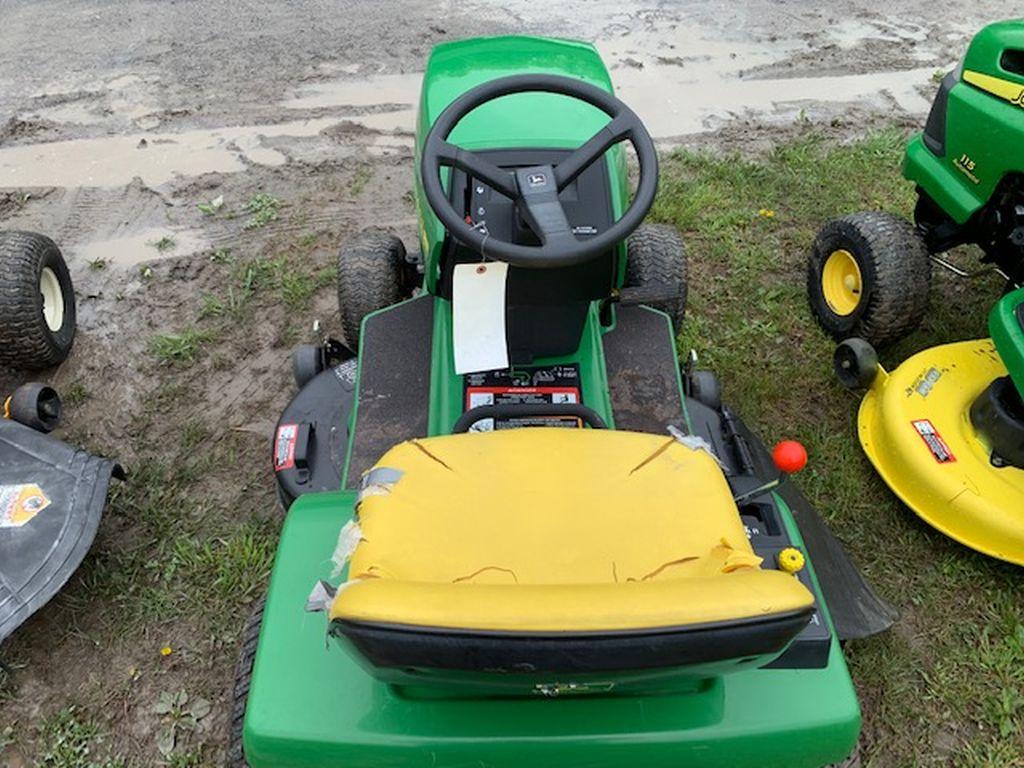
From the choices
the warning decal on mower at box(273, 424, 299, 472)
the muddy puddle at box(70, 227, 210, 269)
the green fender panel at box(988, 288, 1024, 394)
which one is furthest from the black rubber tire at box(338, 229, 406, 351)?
the green fender panel at box(988, 288, 1024, 394)

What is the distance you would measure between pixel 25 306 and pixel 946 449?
2.49m

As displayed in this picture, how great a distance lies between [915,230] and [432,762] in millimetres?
2130

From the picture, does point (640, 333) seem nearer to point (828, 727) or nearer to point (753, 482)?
point (753, 482)

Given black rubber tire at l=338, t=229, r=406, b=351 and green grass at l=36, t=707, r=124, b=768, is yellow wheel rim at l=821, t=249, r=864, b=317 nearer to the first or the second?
black rubber tire at l=338, t=229, r=406, b=351

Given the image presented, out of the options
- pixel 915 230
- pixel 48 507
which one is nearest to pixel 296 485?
pixel 48 507

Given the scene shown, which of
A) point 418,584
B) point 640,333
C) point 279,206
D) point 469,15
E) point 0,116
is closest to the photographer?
point 418,584

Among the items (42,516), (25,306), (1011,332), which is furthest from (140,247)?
(1011,332)

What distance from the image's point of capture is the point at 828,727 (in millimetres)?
1153

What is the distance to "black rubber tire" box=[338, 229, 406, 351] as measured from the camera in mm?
2371

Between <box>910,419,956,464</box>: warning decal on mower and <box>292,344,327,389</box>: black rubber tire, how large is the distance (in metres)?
1.55

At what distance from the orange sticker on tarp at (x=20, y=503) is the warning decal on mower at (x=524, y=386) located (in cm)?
105

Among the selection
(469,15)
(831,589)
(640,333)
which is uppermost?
(469,15)

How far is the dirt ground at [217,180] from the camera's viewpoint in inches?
78.7

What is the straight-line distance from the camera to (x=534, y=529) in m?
1.19
